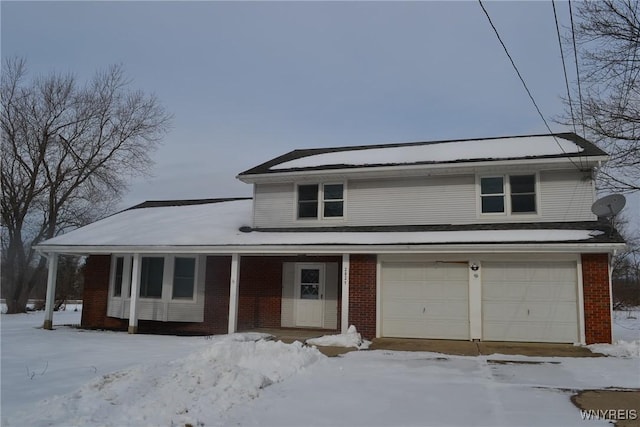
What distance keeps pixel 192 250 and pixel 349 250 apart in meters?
4.84

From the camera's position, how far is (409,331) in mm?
14328

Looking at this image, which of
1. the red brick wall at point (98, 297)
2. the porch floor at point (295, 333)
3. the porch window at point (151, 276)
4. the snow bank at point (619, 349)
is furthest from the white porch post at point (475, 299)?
the red brick wall at point (98, 297)

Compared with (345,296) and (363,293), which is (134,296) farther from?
(363,293)

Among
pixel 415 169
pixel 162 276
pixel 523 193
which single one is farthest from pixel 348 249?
pixel 162 276

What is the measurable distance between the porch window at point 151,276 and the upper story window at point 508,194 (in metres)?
10.6

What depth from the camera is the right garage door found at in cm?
1324

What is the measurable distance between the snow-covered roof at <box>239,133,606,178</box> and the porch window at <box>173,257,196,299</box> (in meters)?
3.45

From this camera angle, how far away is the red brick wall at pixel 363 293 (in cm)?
1440

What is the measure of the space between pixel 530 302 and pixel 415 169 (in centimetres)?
490

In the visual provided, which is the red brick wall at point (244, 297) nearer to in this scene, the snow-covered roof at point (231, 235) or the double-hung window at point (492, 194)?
the snow-covered roof at point (231, 235)

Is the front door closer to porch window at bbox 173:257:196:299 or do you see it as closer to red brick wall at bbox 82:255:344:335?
red brick wall at bbox 82:255:344:335

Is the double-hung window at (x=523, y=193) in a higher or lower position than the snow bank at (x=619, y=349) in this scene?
higher

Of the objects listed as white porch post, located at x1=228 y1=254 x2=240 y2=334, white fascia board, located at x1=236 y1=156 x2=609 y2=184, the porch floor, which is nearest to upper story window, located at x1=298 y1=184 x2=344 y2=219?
white fascia board, located at x1=236 y1=156 x2=609 y2=184

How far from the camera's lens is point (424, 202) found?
15.8 metres
